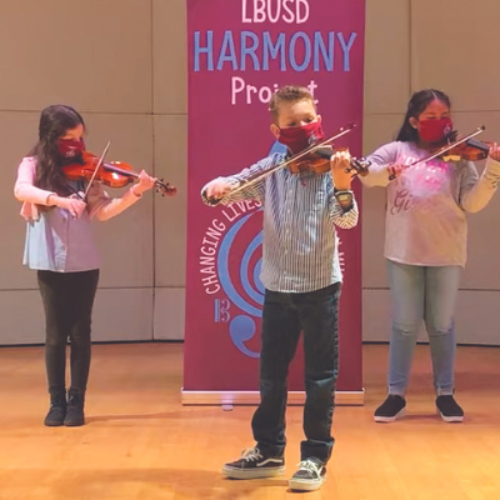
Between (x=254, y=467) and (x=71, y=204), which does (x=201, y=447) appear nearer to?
(x=254, y=467)

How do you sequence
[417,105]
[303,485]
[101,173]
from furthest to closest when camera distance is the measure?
1. [417,105]
2. [101,173]
3. [303,485]

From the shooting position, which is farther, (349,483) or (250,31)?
(250,31)

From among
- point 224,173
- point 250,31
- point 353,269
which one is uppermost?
point 250,31

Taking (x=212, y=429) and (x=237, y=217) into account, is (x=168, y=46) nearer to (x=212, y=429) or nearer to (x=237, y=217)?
(x=237, y=217)

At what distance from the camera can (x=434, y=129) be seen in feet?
10.6

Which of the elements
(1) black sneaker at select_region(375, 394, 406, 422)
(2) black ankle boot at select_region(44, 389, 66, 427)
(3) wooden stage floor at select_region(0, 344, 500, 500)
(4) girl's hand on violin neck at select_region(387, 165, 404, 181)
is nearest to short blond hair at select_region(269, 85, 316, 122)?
(4) girl's hand on violin neck at select_region(387, 165, 404, 181)

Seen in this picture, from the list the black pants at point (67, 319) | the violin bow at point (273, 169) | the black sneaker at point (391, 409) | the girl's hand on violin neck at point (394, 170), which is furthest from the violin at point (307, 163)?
the black sneaker at point (391, 409)

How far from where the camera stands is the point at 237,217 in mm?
3543

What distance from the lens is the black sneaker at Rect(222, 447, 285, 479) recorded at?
2.57 metres

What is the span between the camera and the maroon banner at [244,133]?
345cm

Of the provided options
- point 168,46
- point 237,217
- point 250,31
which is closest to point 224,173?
point 237,217

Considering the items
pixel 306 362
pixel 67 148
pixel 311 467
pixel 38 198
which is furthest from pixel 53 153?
pixel 311 467

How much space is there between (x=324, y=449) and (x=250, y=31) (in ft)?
5.80

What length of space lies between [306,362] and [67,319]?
115 cm
